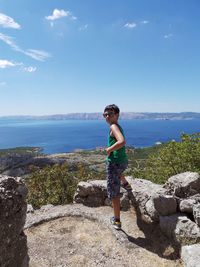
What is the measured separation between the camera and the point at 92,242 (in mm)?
9516

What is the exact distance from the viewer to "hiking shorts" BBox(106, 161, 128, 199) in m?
9.69

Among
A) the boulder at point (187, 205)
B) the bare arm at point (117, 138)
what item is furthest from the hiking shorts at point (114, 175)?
the boulder at point (187, 205)

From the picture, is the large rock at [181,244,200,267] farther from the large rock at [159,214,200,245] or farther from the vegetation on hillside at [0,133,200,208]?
the vegetation on hillside at [0,133,200,208]

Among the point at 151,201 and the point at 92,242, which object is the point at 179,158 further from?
the point at 92,242

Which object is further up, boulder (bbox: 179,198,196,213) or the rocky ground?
boulder (bbox: 179,198,196,213)

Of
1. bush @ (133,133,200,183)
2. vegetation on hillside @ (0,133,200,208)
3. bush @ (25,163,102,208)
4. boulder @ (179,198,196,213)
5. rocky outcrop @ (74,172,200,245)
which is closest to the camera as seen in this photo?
rocky outcrop @ (74,172,200,245)

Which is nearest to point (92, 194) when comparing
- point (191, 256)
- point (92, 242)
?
point (92, 242)

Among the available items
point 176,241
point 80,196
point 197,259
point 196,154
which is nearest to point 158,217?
Answer: point 176,241

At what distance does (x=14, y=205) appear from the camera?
6.29 m

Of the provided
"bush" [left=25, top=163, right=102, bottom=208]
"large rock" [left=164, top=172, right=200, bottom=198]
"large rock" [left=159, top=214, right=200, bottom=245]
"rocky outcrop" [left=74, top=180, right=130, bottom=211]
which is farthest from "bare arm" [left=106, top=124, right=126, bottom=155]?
"bush" [left=25, top=163, right=102, bottom=208]

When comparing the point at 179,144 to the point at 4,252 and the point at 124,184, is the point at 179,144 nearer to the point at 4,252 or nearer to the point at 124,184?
the point at 124,184

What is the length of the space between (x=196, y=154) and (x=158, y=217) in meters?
11.1

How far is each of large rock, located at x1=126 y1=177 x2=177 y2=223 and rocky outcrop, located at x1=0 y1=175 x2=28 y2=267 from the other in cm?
452

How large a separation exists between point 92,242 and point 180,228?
8.88 feet
